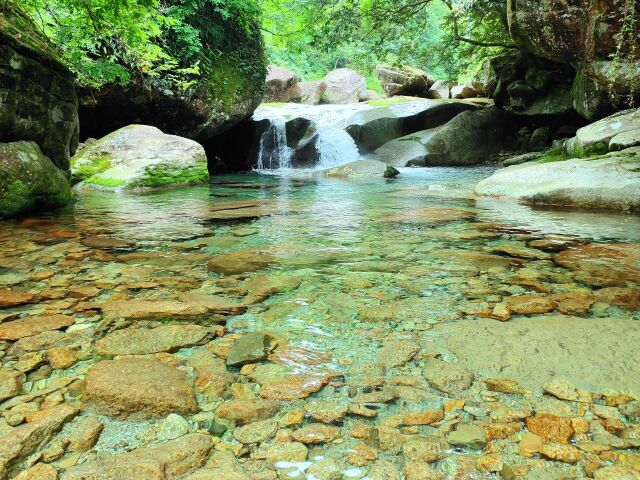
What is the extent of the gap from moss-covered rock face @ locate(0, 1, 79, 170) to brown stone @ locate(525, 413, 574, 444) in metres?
4.95

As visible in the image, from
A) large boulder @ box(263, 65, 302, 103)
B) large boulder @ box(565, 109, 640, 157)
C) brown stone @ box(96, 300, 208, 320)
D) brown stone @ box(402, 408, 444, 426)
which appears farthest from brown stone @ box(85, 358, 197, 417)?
large boulder @ box(263, 65, 302, 103)

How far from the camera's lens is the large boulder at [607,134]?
6098mm

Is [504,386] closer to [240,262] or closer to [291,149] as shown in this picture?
[240,262]

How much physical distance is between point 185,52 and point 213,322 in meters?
9.75

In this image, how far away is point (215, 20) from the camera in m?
10.9

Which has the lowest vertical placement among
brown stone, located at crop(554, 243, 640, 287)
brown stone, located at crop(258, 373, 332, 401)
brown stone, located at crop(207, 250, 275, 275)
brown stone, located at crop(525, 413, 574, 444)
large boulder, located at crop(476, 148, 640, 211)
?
brown stone, located at crop(525, 413, 574, 444)

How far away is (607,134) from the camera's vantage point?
651 cm

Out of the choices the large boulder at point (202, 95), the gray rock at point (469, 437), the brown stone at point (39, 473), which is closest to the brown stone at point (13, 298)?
the brown stone at point (39, 473)

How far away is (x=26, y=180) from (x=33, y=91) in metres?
1.00

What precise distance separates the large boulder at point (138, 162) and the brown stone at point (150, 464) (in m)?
7.24

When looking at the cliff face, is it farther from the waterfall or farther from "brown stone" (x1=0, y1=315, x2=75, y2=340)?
the waterfall

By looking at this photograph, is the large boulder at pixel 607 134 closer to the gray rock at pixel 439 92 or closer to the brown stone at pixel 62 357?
the brown stone at pixel 62 357

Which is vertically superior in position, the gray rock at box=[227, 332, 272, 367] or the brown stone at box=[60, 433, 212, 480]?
the gray rock at box=[227, 332, 272, 367]

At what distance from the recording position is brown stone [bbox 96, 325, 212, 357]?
1.61 metres
